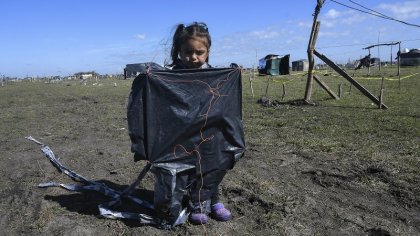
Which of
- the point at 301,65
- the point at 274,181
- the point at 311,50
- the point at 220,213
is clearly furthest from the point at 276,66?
the point at 301,65

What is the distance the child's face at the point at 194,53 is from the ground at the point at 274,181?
1477 mm

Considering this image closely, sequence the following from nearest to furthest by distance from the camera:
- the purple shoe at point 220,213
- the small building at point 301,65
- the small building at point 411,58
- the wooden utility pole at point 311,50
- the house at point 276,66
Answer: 1. the purple shoe at point 220,213
2. the wooden utility pole at point 311,50
3. the house at point 276,66
4. the small building at point 411,58
5. the small building at point 301,65

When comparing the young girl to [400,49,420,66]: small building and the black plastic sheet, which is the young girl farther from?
[400,49,420,66]: small building

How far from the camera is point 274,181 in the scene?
5133mm

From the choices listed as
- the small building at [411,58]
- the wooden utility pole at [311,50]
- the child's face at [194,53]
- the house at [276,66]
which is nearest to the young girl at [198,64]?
the child's face at [194,53]

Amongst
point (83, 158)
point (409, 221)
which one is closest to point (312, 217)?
point (409, 221)

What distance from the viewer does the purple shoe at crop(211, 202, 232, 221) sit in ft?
13.0

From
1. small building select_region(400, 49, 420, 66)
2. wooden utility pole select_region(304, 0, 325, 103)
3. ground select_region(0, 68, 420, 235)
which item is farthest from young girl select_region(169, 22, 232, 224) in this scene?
small building select_region(400, 49, 420, 66)

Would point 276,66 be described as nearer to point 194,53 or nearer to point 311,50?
point 311,50

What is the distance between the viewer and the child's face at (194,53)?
389 centimetres

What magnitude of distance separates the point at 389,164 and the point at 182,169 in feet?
10.7

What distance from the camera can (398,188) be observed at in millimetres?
4723

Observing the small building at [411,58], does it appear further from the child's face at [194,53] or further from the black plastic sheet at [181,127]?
the black plastic sheet at [181,127]

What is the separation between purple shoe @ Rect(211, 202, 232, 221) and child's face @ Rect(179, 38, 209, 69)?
1.32 m
